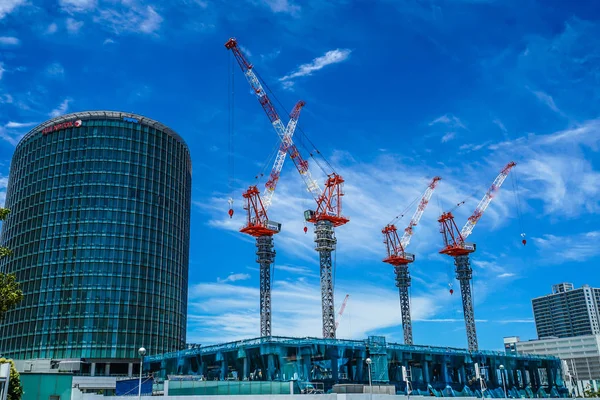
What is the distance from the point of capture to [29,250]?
531 feet

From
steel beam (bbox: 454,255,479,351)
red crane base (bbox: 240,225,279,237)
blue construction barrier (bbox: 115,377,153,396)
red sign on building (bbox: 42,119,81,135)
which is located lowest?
blue construction barrier (bbox: 115,377,153,396)

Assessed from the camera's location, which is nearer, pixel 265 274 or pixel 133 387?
pixel 133 387

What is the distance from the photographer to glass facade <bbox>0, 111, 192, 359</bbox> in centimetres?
15375

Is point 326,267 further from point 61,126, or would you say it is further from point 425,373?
point 61,126

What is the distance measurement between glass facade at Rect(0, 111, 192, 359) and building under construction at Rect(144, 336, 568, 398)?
100 ft

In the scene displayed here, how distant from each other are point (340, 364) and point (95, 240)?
8817cm

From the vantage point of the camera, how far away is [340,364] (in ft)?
331

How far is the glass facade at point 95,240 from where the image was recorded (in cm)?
15375

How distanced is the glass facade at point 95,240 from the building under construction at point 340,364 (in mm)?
30486

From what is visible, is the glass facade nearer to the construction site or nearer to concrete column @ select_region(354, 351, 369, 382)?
the construction site

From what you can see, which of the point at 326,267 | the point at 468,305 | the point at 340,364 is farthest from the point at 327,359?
the point at 468,305

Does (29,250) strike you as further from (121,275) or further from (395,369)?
(395,369)

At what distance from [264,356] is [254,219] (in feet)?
236

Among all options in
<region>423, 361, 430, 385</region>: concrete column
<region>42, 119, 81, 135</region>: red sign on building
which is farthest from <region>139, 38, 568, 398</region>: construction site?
<region>42, 119, 81, 135</region>: red sign on building
